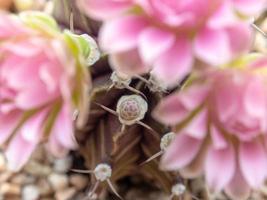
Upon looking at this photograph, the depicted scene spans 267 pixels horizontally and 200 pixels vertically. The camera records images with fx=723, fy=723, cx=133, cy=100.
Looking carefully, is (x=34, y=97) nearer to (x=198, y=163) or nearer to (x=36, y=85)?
(x=36, y=85)

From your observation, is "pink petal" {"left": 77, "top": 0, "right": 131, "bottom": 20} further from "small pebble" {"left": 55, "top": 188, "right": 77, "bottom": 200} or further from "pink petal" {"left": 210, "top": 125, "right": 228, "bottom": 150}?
"small pebble" {"left": 55, "top": 188, "right": 77, "bottom": 200}

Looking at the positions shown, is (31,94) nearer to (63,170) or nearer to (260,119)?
(260,119)

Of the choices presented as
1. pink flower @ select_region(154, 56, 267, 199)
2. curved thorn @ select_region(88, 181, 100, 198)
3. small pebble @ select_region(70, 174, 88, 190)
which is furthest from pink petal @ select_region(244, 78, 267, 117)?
small pebble @ select_region(70, 174, 88, 190)

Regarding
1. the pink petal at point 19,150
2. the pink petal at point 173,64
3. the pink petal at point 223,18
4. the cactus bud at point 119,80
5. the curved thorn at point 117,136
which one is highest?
the pink petal at point 223,18

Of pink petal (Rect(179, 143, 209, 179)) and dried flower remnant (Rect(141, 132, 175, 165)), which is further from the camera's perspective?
dried flower remnant (Rect(141, 132, 175, 165))

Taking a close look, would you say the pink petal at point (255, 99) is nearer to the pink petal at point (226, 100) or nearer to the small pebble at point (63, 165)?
the pink petal at point (226, 100)

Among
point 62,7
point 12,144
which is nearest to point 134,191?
point 62,7

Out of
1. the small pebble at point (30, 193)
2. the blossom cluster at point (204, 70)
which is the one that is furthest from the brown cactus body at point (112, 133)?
the blossom cluster at point (204, 70)

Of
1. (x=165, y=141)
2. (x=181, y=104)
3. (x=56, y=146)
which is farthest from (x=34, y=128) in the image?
(x=165, y=141)
